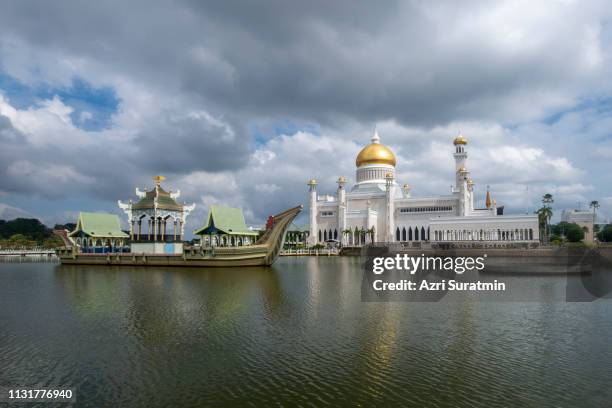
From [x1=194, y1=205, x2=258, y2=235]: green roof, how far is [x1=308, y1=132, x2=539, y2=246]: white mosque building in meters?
37.3

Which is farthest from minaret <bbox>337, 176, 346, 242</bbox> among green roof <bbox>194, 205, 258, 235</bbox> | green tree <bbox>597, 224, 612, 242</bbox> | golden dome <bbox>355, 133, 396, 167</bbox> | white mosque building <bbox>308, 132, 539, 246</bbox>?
green tree <bbox>597, 224, 612, 242</bbox>

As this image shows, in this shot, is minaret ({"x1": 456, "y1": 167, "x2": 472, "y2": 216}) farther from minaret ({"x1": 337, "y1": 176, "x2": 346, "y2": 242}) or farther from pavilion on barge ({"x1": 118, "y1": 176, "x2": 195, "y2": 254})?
pavilion on barge ({"x1": 118, "y1": 176, "x2": 195, "y2": 254})

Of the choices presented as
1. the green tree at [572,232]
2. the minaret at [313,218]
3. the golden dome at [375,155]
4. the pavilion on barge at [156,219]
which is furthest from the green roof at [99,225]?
the green tree at [572,232]

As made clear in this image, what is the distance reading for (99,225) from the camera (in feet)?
213

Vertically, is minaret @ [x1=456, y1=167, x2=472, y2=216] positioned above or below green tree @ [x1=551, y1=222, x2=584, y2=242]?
above

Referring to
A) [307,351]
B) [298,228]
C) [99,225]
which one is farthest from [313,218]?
[307,351]

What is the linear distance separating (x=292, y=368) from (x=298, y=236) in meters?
82.8

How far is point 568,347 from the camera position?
606 inches

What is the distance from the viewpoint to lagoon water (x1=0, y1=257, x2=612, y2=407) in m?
11.2

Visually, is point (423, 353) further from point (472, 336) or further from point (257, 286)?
point (257, 286)

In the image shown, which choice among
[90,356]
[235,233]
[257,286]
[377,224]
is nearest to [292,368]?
[90,356]

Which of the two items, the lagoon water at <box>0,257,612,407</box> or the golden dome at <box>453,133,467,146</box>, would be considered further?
the golden dome at <box>453,133,467,146</box>

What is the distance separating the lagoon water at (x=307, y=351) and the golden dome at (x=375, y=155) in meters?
74.8

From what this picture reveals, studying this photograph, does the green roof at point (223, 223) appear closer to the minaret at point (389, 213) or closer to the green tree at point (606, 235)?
the minaret at point (389, 213)
